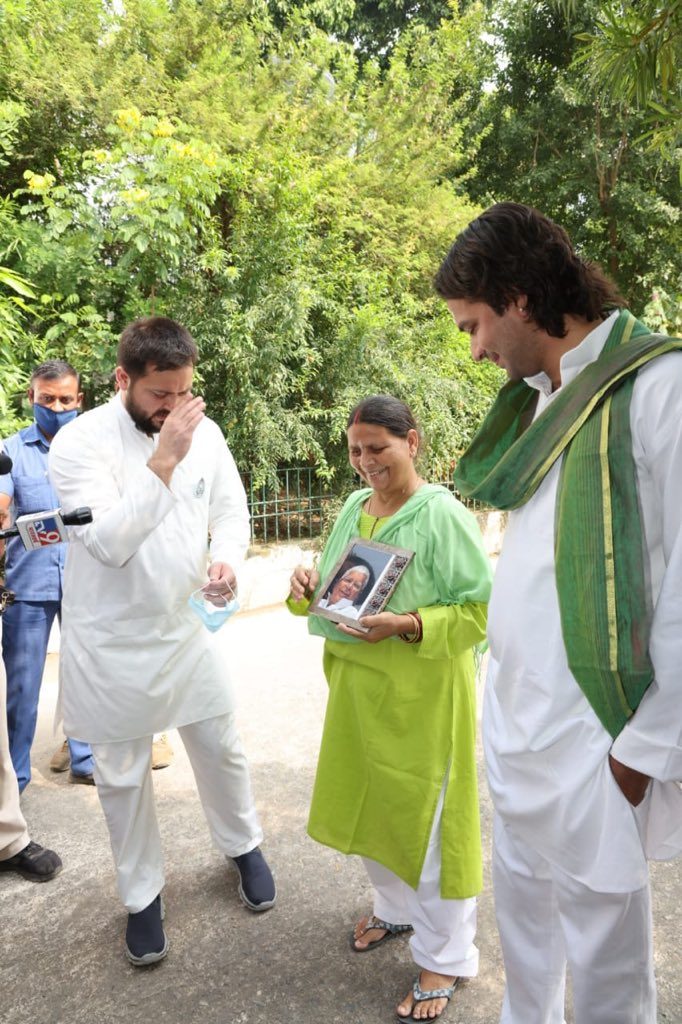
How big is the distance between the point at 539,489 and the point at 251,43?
10.0 metres

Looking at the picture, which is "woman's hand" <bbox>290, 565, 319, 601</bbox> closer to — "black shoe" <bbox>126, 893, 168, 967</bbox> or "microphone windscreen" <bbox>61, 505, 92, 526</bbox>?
"microphone windscreen" <bbox>61, 505, 92, 526</bbox>

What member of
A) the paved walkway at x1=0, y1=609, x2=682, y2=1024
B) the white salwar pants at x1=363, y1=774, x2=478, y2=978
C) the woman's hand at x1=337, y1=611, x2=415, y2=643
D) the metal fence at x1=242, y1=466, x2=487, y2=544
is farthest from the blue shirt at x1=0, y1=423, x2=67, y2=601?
the metal fence at x1=242, y1=466, x2=487, y2=544

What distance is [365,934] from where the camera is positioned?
8.56ft

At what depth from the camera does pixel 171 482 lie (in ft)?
8.47

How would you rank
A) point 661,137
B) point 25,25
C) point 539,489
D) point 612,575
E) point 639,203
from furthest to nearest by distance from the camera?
point 639,203 → point 25,25 → point 661,137 → point 539,489 → point 612,575

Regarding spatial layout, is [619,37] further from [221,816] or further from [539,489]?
[221,816]

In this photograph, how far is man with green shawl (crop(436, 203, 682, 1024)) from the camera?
1391 millimetres

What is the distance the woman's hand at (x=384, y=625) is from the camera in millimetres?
2211

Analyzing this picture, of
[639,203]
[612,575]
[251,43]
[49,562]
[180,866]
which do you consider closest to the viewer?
[612,575]

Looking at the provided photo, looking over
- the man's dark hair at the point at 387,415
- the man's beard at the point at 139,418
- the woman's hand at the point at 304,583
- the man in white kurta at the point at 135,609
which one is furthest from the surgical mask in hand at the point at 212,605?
the man's dark hair at the point at 387,415

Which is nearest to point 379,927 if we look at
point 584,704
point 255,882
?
point 255,882

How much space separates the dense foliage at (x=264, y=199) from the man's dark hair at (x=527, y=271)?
12.4ft

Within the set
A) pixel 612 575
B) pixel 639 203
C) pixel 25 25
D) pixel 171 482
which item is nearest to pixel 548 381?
pixel 612 575

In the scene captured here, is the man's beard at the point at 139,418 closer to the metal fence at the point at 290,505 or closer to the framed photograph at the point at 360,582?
the framed photograph at the point at 360,582
